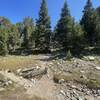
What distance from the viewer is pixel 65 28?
156 feet

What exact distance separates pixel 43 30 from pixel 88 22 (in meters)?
11.0

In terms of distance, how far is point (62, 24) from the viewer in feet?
159

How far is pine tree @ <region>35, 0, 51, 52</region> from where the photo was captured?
1965 inches

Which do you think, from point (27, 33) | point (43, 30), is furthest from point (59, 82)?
point (27, 33)

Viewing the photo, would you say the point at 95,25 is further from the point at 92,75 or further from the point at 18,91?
the point at 18,91

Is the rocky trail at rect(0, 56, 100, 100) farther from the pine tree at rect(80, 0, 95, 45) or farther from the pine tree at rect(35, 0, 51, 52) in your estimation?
the pine tree at rect(35, 0, 51, 52)

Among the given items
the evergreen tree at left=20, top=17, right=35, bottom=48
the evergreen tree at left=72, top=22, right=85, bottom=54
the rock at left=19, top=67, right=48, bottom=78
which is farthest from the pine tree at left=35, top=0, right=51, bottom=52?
the rock at left=19, top=67, right=48, bottom=78

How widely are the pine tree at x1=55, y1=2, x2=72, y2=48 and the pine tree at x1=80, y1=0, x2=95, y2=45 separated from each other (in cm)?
353

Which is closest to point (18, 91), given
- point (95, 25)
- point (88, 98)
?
point (88, 98)

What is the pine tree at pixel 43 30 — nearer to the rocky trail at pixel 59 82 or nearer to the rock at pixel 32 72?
the rocky trail at pixel 59 82

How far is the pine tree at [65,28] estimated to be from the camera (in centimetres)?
4662

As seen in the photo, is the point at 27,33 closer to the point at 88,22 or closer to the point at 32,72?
the point at 88,22

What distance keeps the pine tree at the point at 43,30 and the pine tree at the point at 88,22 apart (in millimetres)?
8771

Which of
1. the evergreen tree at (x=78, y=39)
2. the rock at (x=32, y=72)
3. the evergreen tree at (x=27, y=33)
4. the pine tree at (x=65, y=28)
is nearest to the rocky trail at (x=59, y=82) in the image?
the rock at (x=32, y=72)
